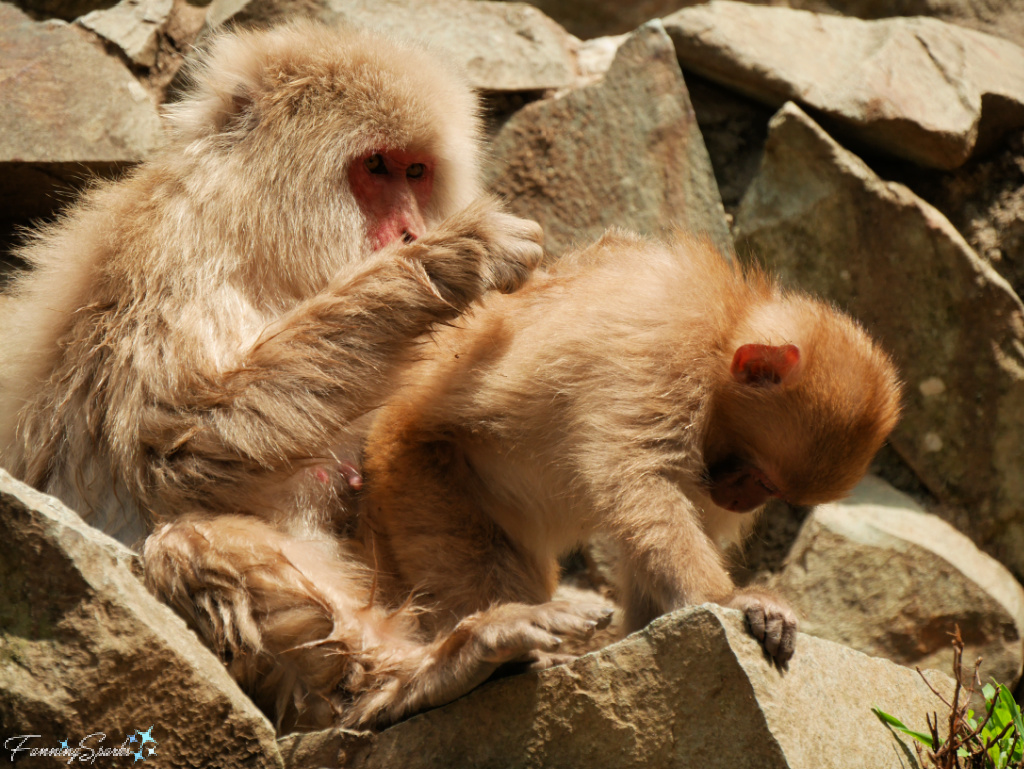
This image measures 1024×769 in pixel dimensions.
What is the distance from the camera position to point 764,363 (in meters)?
3.08

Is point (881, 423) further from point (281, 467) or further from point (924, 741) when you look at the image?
point (281, 467)

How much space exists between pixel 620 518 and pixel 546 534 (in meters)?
0.70

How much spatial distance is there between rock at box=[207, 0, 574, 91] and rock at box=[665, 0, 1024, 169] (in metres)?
0.66

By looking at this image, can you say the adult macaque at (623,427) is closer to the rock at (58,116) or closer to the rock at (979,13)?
the rock at (58,116)

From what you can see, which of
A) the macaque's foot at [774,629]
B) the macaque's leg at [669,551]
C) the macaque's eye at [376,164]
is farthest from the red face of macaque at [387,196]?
the macaque's foot at [774,629]

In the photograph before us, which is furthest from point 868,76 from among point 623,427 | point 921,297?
point 623,427

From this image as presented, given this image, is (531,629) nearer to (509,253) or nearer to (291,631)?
(291,631)

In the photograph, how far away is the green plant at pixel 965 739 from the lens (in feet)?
8.70

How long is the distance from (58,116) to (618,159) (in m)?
2.53

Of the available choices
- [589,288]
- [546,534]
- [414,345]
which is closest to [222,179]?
[414,345]

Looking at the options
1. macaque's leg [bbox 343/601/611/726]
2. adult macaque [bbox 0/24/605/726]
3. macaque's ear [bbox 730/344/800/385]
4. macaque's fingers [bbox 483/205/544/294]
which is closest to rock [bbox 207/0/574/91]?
adult macaque [bbox 0/24/605/726]

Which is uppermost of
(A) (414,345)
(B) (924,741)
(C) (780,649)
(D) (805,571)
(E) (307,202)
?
(E) (307,202)

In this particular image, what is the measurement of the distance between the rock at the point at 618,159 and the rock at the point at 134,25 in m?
1.74

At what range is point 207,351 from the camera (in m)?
3.12
